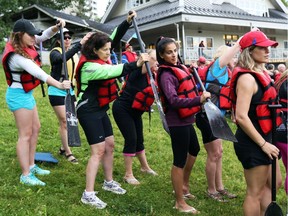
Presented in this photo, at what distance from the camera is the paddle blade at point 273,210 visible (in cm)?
326

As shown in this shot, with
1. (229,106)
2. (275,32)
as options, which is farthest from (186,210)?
(275,32)

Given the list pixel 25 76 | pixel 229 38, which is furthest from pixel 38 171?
pixel 229 38

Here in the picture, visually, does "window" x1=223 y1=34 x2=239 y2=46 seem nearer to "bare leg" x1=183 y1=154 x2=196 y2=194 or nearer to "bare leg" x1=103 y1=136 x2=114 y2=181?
"bare leg" x1=183 y1=154 x2=196 y2=194

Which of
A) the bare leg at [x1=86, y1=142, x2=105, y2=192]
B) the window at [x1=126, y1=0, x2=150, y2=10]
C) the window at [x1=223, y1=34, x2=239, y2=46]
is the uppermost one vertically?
the window at [x1=126, y1=0, x2=150, y2=10]

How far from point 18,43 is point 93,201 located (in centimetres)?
204

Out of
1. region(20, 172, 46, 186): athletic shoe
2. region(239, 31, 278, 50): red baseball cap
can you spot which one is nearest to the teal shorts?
region(20, 172, 46, 186): athletic shoe

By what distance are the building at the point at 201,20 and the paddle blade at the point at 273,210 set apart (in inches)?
736

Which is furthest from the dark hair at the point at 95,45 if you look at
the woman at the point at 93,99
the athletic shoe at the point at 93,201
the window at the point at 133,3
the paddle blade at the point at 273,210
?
the window at the point at 133,3

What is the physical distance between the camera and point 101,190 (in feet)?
15.3

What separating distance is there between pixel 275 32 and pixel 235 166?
87.8 ft

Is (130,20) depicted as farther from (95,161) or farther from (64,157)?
(64,157)

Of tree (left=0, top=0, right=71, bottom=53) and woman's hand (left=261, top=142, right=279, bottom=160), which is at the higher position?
tree (left=0, top=0, right=71, bottom=53)

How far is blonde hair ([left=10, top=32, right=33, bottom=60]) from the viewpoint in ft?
13.9

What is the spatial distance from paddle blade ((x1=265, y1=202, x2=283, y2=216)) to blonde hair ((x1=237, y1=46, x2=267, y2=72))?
1.21m
